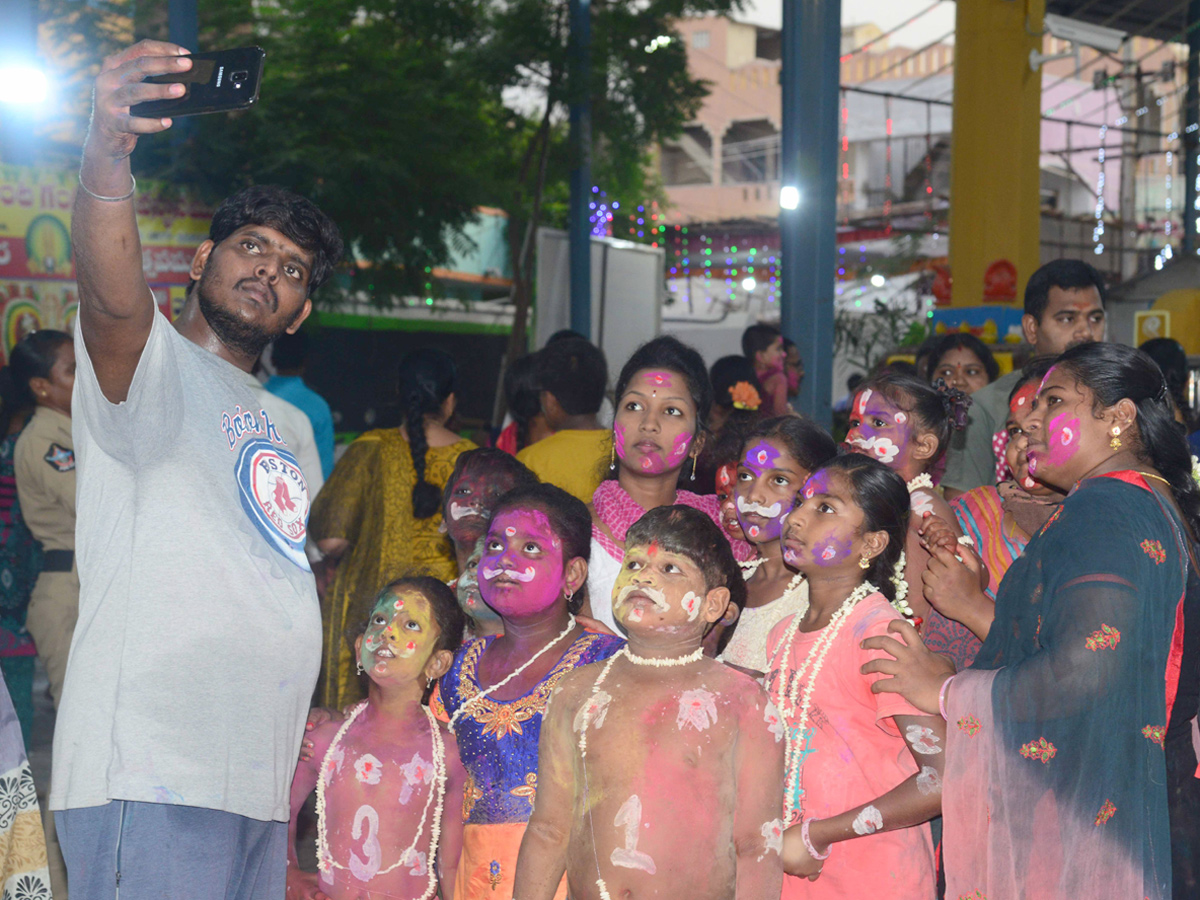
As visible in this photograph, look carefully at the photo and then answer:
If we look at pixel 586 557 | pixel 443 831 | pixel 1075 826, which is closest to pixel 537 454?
pixel 586 557

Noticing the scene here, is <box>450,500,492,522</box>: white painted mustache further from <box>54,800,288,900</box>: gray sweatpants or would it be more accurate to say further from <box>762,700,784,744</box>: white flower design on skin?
<box>54,800,288,900</box>: gray sweatpants

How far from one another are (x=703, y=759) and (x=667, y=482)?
1.18 metres

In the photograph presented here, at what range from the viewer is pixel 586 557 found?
2982mm

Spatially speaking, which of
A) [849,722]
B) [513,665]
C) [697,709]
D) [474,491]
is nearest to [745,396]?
[474,491]

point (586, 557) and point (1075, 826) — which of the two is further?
point (586, 557)

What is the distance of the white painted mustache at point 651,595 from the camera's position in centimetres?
235

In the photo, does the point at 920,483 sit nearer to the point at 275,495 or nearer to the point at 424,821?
the point at 424,821

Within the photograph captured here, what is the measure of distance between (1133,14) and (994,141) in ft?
21.0

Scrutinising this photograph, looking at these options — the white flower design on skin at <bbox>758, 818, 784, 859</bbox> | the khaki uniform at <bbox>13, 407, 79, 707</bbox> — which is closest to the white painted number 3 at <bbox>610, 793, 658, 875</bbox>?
the white flower design on skin at <bbox>758, 818, 784, 859</bbox>

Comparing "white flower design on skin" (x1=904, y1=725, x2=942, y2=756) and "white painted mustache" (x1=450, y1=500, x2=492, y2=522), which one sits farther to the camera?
"white painted mustache" (x1=450, y1=500, x2=492, y2=522)

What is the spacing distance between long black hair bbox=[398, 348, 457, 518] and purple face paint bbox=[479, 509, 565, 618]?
1.42m

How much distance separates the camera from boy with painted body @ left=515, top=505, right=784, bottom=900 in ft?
7.29

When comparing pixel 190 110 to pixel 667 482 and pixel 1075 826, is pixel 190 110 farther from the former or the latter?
pixel 1075 826

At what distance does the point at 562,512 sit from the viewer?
115 inches
